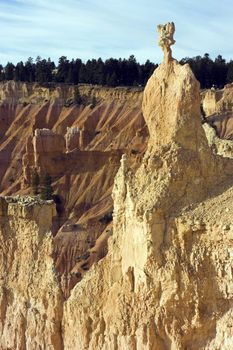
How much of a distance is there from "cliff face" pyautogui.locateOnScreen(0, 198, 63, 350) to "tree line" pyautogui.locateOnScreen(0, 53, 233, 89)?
7285 centimetres

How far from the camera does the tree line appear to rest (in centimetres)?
9100

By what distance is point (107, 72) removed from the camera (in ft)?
313

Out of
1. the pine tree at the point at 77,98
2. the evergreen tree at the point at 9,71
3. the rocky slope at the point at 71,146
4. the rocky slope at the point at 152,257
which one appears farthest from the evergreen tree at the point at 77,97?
the rocky slope at the point at 152,257

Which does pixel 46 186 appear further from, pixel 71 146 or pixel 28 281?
pixel 28 281

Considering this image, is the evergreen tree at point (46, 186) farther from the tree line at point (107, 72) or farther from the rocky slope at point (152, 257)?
the rocky slope at point (152, 257)

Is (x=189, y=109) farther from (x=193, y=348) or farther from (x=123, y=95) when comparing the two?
(x=123, y=95)

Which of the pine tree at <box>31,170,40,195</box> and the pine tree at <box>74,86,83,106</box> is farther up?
the pine tree at <box>74,86,83,106</box>

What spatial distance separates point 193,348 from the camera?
13031 mm

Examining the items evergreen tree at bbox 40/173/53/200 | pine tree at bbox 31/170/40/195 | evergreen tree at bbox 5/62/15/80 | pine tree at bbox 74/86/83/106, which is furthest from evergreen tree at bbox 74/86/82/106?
pine tree at bbox 31/170/40/195

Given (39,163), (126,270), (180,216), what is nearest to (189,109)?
(180,216)

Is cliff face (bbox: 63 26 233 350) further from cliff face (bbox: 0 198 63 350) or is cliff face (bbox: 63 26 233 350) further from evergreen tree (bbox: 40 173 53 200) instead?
evergreen tree (bbox: 40 173 53 200)

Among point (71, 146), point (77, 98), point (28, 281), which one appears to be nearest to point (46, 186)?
point (71, 146)

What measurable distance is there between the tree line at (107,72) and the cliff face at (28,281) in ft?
239

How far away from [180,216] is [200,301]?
1.24 m
